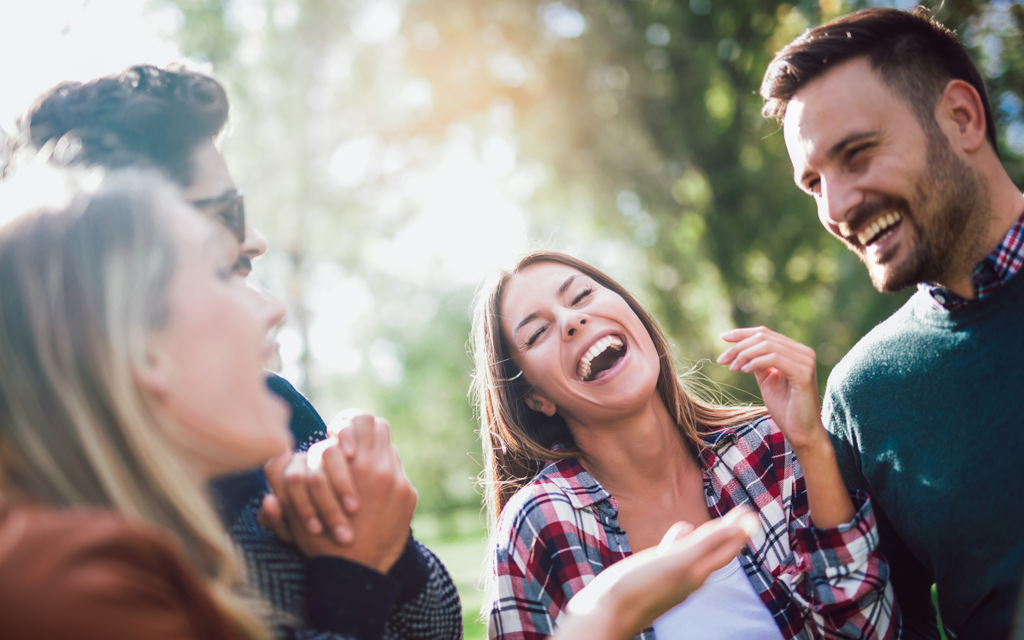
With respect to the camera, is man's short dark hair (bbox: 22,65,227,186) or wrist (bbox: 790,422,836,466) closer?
man's short dark hair (bbox: 22,65,227,186)

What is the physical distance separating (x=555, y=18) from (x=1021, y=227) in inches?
430

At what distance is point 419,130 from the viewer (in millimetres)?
15062

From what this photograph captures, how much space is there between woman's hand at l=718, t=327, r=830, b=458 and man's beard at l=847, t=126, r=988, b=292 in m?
0.47

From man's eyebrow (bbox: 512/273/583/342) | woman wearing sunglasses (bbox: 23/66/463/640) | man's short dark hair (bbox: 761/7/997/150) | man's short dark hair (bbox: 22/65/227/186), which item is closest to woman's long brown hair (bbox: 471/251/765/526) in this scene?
man's eyebrow (bbox: 512/273/583/342)

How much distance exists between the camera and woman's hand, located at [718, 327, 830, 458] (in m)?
2.26

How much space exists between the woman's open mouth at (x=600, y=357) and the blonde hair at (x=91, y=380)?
5.54ft

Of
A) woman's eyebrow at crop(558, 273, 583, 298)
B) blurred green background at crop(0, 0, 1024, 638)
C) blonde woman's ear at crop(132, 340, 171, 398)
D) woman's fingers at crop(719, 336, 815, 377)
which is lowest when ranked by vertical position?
blonde woman's ear at crop(132, 340, 171, 398)

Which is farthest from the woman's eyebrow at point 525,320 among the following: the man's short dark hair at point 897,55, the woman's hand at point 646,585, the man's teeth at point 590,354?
the woman's hand at point 646,585

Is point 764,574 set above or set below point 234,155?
below

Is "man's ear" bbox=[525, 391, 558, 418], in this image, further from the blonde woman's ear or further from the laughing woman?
the blonde woman's ear

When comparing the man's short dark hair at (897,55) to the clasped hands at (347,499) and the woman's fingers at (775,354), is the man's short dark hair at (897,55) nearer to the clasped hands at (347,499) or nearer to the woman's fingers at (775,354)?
the woman's fingers at (775,354)

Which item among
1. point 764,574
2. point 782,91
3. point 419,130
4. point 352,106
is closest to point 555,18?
point 419,130

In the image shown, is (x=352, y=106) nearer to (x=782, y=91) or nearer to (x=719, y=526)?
(x=782, y=91)

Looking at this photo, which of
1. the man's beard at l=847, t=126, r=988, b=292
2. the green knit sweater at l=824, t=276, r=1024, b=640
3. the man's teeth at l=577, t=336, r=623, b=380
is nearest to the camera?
the green knit sweater at l=824, t=276, r=1024, b=640
